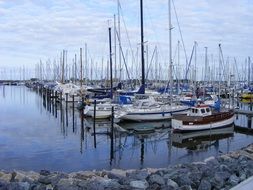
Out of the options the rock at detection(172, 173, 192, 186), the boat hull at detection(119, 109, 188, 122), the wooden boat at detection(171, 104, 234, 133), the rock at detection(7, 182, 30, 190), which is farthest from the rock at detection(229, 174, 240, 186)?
the boat hull at detection(119, 109, 188, 122)

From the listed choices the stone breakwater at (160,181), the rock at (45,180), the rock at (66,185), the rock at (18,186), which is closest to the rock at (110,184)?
the stone breakwater at (160,181)

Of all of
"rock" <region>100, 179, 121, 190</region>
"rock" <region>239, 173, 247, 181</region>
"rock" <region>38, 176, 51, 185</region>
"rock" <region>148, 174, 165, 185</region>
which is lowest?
"rock" <region>38, 176, 51, 185</region>

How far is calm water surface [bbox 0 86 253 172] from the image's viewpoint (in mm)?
19000

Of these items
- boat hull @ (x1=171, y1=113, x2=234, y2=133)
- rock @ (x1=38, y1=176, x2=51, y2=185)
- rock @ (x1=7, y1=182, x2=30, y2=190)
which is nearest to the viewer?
rock @ (x1=7, y1=182, x2=30, y2=190)

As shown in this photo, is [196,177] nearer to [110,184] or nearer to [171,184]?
[171,184]

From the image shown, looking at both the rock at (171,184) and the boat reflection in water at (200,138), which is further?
the boat reflection in water at (200,138)

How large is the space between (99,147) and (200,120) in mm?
9080

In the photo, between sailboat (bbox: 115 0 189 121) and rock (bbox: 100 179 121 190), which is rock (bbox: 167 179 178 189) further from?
sailboat (bbox: 115 0 189 121)

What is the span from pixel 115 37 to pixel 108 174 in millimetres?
31810

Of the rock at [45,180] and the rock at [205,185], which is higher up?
the rock at [205,185]

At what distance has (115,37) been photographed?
4381 cm

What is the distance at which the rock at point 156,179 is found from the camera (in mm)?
11178

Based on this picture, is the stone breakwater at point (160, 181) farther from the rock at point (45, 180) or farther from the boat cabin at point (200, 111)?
the boat cabin at point (200, 111)

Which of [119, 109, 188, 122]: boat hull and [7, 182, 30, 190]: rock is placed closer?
[7, 182, 30, 190]: rock
